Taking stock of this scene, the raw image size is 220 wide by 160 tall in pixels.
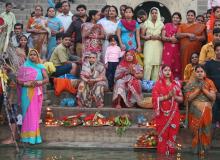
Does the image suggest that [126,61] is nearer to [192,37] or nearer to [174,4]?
[192,37]

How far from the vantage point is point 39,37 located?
1212 centimetres

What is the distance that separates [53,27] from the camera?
12.5m

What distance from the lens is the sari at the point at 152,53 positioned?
38.3 ft

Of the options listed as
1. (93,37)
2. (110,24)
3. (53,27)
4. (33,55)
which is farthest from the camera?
(53,27)

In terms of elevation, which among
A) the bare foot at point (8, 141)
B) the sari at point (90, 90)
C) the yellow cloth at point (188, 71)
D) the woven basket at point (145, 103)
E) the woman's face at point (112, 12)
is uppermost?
the woman's face at point (112, 12)

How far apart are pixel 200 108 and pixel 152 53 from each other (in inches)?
89.4

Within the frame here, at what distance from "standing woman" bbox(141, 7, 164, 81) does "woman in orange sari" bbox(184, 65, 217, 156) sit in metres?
1.88

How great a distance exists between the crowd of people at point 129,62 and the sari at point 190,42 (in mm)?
18

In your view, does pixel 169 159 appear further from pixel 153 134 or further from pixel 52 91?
pixel 52 91

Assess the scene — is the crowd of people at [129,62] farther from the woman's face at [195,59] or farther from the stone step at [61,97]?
the stone step at [61,97]

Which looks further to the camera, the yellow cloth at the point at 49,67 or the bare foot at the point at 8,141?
the yellow cloth at the point at 49,67

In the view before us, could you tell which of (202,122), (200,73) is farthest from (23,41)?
(202,122)

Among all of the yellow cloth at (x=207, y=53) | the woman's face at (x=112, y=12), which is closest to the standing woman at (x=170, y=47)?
the yellow cloth at (x=207, y=53)

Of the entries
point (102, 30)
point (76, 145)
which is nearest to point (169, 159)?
point (76, 145)
